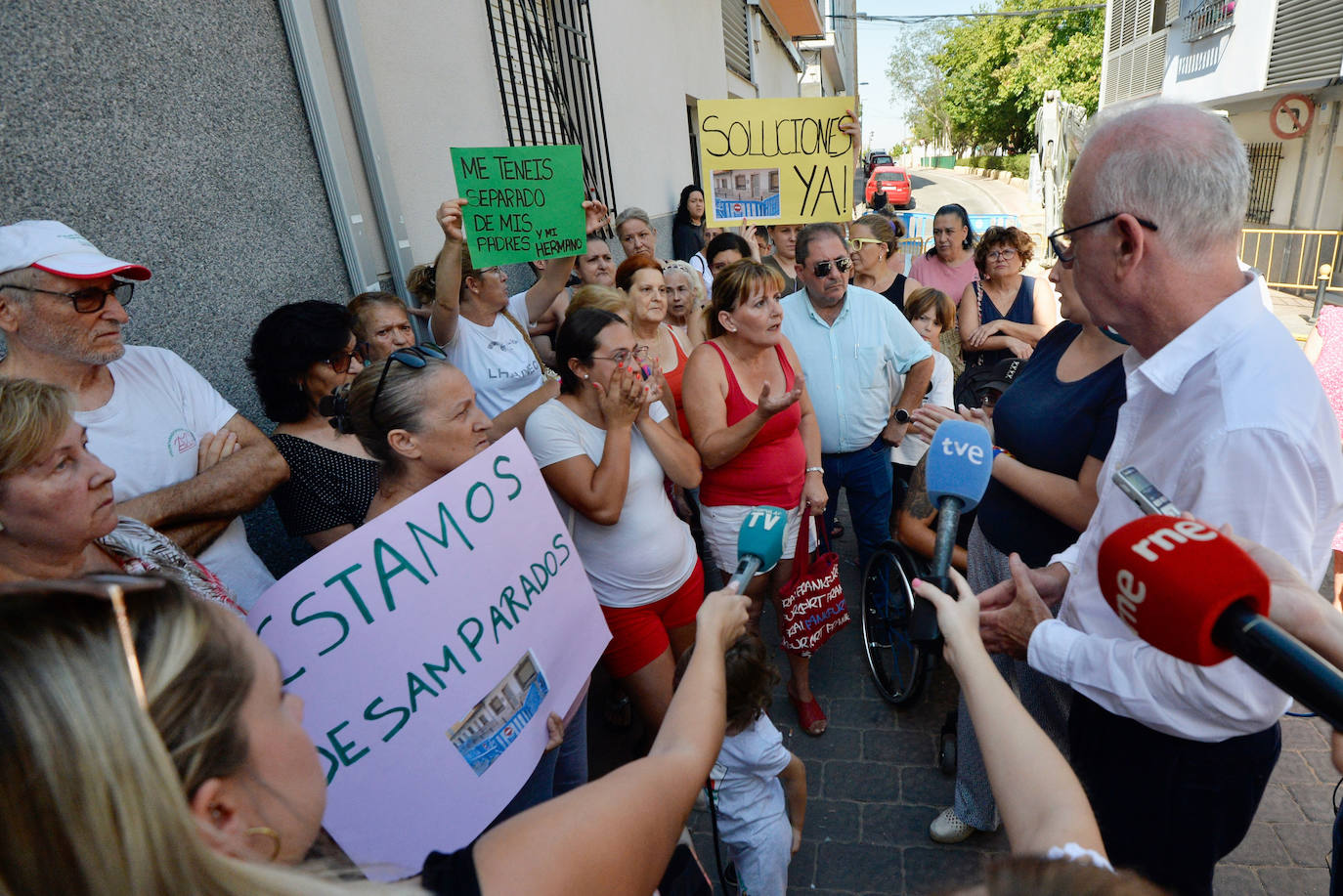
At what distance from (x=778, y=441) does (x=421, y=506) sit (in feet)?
5.87

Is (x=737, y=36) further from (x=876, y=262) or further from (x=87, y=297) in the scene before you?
(x=87, y=297)

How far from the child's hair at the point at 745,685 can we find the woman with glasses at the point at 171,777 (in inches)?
41.1

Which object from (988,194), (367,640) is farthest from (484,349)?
(988,194)

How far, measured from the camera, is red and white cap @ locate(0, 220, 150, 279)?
5.70ft

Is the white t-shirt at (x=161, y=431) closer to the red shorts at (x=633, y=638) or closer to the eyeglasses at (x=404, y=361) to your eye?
the eyeglasses at (x=404, y=361)

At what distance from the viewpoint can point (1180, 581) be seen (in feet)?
3.18

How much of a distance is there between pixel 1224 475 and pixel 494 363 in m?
2.93

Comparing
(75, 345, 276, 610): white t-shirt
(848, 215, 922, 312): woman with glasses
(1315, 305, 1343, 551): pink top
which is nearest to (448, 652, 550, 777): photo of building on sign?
(75, 345, 276, 610): white t-shirt

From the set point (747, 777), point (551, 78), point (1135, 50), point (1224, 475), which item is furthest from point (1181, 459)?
point (1135, 50)

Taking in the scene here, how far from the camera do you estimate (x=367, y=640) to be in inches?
59.5

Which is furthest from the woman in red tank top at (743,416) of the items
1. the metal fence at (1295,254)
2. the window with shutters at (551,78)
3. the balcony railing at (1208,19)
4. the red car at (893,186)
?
the red car at (893,186)

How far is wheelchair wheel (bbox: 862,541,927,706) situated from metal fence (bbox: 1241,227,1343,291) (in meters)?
13.3

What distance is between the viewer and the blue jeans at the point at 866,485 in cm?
365

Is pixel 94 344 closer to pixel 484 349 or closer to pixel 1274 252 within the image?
pixel 484 349
